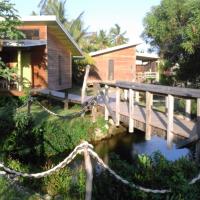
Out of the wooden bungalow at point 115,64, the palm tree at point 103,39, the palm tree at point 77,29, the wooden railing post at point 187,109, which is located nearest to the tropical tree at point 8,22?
the wooden railing post at point 187,109

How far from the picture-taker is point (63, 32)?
25.3m

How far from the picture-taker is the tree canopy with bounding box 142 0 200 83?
2312cm

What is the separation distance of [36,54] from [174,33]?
8.21 metres

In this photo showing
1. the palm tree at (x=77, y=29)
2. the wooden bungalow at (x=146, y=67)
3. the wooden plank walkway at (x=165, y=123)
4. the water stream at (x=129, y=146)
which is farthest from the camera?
the palm tree at (x=77, y=29)

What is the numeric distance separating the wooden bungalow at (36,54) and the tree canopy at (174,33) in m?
5.64

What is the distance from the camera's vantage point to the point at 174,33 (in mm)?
23672

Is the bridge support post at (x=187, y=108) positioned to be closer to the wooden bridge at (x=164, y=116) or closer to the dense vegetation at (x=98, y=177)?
the wooden bridge at (x=164, y=116)

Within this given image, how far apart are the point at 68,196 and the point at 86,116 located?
10535 millimetres

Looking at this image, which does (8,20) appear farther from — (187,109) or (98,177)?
(98,177)

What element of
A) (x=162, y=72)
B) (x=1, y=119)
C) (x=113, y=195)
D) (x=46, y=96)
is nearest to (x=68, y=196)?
(x=113, y=195)

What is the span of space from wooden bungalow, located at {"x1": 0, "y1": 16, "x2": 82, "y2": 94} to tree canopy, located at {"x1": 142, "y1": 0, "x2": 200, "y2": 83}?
18.5ft

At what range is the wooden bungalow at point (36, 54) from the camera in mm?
22109

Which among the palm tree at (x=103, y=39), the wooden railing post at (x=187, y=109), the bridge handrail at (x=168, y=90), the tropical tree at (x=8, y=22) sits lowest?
the wooden railing post at (x=187, y=109)

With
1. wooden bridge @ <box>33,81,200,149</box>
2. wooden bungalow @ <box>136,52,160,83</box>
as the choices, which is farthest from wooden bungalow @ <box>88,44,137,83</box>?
wooden bridge @ <box>33,81,200,149</box>
